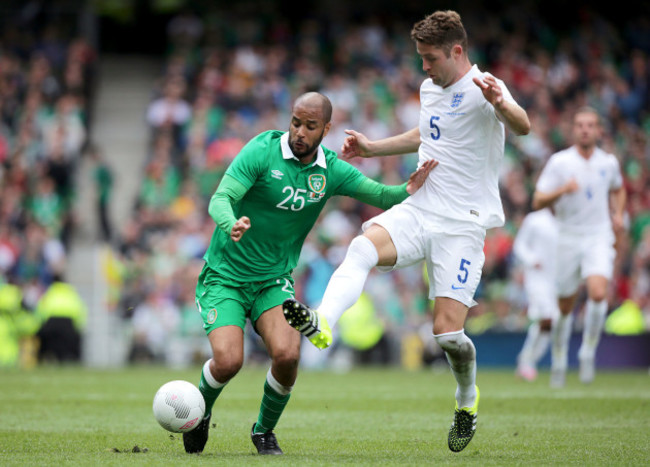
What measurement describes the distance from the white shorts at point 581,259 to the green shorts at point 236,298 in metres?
6.62

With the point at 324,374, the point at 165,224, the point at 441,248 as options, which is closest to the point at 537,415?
the point at 441,248

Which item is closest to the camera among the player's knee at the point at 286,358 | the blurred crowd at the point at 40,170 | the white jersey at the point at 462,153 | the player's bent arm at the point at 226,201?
the player's bent arm at the point at 226,201

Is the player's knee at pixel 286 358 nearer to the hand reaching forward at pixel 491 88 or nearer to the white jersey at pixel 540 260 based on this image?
the hand reaching forward at pixel 491 88

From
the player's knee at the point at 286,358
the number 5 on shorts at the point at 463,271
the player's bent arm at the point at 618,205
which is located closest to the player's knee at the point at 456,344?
the number 5 on shorts at the point at 463,271

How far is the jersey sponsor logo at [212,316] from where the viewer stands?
7172 mm

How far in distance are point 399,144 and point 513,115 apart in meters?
1.06

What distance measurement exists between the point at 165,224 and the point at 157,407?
551 inches

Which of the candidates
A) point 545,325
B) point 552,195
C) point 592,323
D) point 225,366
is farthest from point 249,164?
point 545,325

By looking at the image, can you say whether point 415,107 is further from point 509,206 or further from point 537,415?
point 537,415

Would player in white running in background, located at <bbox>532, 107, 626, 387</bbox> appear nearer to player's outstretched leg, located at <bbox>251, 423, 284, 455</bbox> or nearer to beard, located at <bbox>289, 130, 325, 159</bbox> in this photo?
beard, located at <bbox>289, 130, 325, 159</bbox>

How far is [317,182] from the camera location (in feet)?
24.1

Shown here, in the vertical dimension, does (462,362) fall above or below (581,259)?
below

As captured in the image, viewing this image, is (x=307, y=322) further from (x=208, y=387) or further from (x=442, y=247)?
(x=442, y=247)

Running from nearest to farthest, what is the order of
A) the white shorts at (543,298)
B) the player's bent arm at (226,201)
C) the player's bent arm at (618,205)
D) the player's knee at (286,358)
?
the player's bent arm at (226,201), the player's knee at (286,358), the player's bent arm at (618,205), the white shorts at (543,298)
